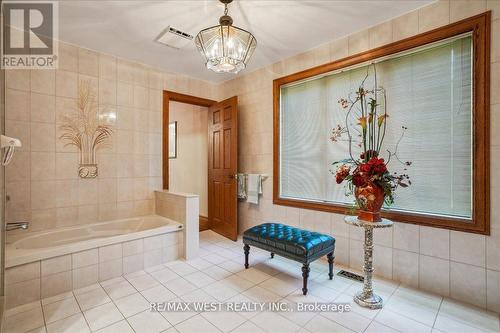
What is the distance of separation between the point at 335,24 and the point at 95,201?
3.49 m

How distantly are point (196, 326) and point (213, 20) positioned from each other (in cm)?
272

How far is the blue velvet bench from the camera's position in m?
2.15

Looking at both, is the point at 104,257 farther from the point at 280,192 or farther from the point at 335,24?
the point at 335,24

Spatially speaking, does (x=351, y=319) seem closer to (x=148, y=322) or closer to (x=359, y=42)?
(x=148, y=322)

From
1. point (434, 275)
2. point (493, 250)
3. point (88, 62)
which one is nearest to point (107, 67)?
point (88, 62)

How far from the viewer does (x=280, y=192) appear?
340cm

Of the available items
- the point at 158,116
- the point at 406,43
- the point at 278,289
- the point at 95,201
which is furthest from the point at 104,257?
the point at 406,43

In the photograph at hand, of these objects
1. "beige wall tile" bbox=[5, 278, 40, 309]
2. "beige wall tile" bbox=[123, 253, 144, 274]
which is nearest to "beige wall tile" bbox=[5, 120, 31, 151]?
"beige wall tile" bbox=[5, 278, 40, 309]

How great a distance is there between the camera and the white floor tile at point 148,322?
1.69 meters

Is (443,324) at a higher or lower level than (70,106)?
lower

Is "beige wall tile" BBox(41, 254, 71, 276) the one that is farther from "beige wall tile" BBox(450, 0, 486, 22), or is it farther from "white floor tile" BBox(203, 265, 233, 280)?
"beige wall tile" BBox(450, 0, 486, 22)

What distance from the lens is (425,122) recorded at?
7.30 ft

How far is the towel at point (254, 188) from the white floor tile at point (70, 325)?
7.65 ft

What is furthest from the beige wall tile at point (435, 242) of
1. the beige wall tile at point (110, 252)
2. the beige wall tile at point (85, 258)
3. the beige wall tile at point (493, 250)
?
the beige wall tile at point (85, 258)
